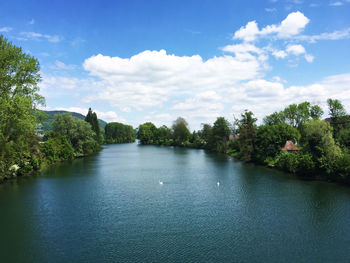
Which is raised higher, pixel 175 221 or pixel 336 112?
pixel 336 112

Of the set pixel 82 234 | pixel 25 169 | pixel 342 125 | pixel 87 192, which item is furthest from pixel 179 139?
pixel 82 234

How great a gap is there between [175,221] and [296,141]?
49876mm

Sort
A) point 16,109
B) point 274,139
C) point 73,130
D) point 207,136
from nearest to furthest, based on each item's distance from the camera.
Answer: point 16,109 → point 274,139 → point 73,130 → point 207,136

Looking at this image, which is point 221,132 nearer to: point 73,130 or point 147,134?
point 73,130

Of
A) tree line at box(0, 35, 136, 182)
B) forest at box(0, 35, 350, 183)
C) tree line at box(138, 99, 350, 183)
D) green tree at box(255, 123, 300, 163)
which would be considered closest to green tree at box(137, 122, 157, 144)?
tree line at box(138, 99, 350, 183)

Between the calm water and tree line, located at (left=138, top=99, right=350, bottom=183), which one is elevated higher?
tree line, located at (left=138, top=99, right=350, bottom=183)

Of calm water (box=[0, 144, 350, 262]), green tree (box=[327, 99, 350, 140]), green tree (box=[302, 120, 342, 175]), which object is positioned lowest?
calm water (box=[0, 144, 350, 262])

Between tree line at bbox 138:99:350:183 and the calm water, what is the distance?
4.30m

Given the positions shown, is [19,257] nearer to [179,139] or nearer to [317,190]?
[317,190]

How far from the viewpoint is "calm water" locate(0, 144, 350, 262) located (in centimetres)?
1898

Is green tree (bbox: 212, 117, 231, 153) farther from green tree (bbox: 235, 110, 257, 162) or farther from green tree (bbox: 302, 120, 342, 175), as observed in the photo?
green tree (bbox: 302, 120, 342, 175)

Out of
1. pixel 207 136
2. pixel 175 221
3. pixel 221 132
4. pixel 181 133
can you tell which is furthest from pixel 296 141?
pixel 181 133

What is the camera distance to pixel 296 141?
2509 inches

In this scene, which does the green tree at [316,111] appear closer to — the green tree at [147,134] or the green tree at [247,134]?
the green tree at [247,134]
